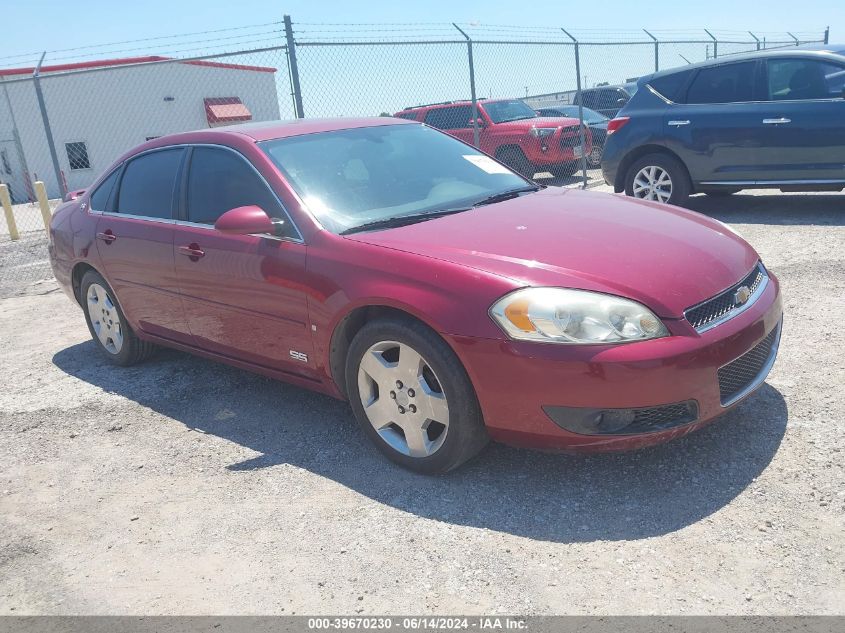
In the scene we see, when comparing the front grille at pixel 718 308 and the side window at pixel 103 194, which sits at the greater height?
the side window at pixel 103 194

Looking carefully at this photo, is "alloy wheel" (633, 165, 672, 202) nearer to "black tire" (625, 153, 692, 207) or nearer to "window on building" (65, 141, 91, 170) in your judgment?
"black tire" (625, 153, 692, 207)

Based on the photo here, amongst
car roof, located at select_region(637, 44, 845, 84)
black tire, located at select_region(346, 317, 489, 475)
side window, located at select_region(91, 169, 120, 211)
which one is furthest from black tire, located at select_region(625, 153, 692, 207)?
black tire, located at select_region(346, 317, 489, 475)

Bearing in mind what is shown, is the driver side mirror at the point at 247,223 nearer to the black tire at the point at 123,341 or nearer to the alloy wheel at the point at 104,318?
the black tire at the point at 123,341

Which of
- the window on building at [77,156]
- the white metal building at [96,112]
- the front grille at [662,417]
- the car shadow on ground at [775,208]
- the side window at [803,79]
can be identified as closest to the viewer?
the front grille at [662,417]

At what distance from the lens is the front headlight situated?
297cm

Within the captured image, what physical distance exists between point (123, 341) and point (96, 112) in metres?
22.8

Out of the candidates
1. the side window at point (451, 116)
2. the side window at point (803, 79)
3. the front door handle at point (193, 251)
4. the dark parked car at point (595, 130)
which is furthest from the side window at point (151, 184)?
the dark parked car at point (595, 130)

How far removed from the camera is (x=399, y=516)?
320 cm

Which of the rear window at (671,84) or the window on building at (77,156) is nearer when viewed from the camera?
the rear window at (671,84)

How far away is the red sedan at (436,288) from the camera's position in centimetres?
300

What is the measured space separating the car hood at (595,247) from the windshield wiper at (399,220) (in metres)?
0.06

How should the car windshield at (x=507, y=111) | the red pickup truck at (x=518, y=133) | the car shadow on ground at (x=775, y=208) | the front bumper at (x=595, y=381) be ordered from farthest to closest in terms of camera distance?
the car windshield at (x=507, y=111) → the red pickup truck at (x=518, y=133) → the car shadow on ground at (x=775, y=208) → the front bumper at (x=595, y=381)

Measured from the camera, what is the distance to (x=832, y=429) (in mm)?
3510

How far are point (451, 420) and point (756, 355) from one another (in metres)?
1.36
